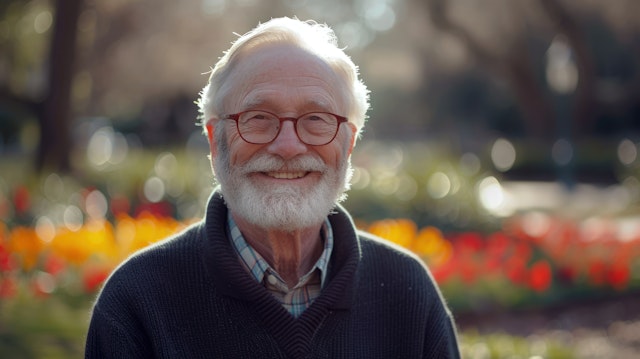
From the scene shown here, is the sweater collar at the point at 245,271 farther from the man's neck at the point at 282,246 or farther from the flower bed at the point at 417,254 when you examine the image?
the flower bed at the point at 417,254

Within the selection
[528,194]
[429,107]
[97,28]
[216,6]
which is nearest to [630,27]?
[528,194]

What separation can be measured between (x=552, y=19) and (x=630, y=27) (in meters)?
1.87

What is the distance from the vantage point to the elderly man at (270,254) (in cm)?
236

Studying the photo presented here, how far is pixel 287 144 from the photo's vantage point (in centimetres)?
239

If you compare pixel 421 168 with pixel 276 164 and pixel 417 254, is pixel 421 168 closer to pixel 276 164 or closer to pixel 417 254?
pixel 417 254

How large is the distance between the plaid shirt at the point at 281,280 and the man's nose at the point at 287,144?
0.29m

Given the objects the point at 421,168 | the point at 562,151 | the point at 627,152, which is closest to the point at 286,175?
the point at 421,168

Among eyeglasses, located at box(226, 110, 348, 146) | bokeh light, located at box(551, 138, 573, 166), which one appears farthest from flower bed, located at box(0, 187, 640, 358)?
bokeh light, located at box(551, 138, 573, 166)

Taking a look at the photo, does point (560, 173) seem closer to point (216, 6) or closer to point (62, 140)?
point (216, 6)

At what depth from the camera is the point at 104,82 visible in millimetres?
26281

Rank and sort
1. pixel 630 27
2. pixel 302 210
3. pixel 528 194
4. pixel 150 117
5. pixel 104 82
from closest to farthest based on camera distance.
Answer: pixel 302 210 < pixel 528 194 < pixel 630 27 < pixel 104 82 < pixel 150 117

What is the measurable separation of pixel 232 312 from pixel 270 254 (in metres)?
0.22

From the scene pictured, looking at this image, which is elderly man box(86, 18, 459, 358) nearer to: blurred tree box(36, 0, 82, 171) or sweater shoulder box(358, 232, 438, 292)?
sweater shoulder box(358, 232, 438, 292)

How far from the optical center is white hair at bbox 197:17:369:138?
2.44 metres
